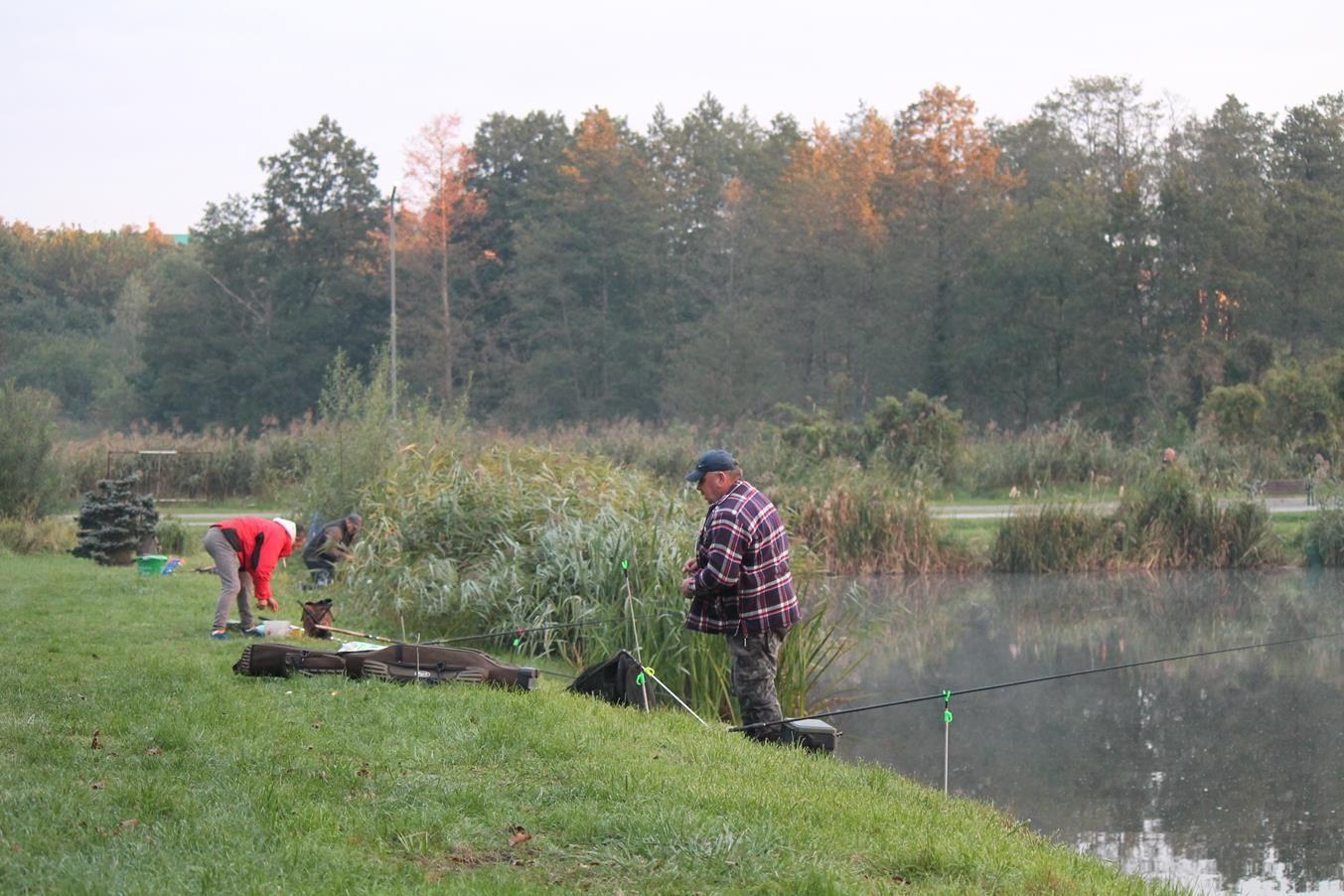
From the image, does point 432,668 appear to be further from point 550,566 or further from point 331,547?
point 331,547

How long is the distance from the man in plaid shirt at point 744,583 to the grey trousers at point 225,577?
4.75 m

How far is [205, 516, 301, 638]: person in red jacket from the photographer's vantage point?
12.0 meters

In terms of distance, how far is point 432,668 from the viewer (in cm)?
942

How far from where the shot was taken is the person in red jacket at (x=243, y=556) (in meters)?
12.0

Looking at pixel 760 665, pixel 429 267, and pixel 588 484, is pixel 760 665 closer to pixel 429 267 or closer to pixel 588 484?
pixel 588 484

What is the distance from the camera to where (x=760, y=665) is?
872cm

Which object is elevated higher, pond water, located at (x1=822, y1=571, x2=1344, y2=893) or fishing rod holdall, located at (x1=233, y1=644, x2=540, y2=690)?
fishing rod holdall, located at (x1=233, y1=644, x2=540, y2=690)

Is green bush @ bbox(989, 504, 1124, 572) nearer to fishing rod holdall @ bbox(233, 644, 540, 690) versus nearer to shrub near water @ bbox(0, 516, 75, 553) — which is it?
shrub near water @ bbox(0, 516, 75, 553)

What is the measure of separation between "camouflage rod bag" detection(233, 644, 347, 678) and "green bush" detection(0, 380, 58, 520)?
48.8 feet

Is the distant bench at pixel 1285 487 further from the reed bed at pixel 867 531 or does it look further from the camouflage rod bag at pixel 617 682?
the camouflage rod bag at pixel 617 682

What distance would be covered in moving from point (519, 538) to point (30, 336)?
6052 cm

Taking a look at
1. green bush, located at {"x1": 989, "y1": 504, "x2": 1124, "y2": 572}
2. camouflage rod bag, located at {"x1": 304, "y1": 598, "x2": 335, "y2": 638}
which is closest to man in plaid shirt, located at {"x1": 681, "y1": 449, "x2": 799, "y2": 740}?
camouflage rod bag, located at {"x1": 304, "y1": 598, "x2": 335, "y2": 638}

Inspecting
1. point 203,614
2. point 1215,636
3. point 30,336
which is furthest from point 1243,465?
point 30,336

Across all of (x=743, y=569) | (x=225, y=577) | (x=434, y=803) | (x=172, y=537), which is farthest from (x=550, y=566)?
(x=172, y=537)
